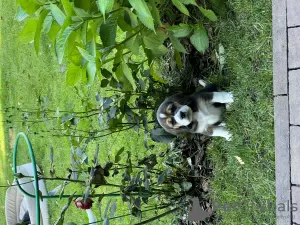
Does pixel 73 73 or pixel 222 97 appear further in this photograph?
pixel 222 97

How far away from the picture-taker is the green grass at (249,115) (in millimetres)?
2406

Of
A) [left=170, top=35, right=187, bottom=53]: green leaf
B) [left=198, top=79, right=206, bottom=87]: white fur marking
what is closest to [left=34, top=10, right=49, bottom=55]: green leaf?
[left=170, top=35, right=187, bottom=53]: green leaf

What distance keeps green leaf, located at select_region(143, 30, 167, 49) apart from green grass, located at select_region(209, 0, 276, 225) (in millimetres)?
531

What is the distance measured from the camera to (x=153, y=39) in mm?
2381

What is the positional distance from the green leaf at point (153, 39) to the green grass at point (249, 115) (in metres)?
0.53

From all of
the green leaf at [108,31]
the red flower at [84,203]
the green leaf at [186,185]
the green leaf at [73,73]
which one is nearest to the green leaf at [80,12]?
the green leaf at [108,31]

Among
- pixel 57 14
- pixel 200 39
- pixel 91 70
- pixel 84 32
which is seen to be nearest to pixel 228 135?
pixel 200 39

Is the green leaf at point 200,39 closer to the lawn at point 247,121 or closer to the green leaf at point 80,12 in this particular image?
the lawn at point 247,121

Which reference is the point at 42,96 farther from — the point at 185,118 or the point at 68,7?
the point at 68,7

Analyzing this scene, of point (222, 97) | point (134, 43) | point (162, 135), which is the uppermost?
point (134, 43)

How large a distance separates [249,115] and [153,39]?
0.72 meters

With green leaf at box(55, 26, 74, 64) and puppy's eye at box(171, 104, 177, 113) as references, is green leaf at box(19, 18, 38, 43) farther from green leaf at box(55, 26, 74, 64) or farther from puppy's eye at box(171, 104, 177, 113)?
puppy's eye at box(171, 104, 177, 113)

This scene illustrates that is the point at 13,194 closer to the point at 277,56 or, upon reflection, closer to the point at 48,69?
the point at 48,69

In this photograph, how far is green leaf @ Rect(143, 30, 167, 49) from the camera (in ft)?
7.74
